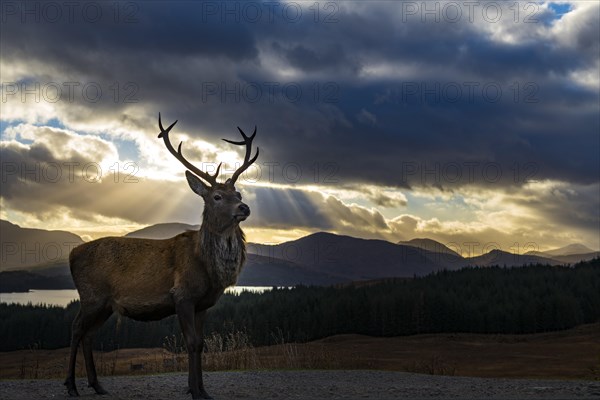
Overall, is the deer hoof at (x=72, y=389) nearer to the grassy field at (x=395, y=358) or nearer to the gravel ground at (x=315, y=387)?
the gravel ground at (x=315, y=387)

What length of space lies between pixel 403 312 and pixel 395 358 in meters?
27.1

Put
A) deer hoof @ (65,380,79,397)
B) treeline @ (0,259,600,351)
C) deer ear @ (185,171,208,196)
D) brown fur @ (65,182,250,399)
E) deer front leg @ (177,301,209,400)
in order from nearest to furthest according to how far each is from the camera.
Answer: deer front leg @ (177,301,209,400)
brown fur @ (65,182,250,399)
deer ear @ (185,171,208,196)
deer hoof @ (65,380,79,397)
treeline @ (0,259,600,351)

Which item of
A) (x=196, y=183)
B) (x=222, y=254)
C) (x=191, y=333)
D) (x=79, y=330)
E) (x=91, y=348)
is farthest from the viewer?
(x=91, y=348)

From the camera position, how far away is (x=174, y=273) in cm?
1138

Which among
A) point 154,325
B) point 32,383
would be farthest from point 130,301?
point 154,325

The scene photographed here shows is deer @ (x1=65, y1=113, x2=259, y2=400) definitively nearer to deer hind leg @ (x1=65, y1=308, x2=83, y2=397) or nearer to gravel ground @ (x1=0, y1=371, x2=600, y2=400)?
deer hind leg @ (x1=65, y1=308, x2=83, y2=397)

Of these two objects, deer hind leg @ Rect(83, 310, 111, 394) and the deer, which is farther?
deer hind leg @ Rect(83, 310, 111, 394)

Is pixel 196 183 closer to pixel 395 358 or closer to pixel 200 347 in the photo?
pixel 200 347

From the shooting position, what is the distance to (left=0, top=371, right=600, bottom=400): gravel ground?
12.4 metres

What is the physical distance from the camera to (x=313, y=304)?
74.8m

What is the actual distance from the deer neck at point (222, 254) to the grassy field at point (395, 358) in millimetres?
6566

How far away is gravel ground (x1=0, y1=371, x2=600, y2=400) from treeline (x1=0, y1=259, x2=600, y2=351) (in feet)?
126

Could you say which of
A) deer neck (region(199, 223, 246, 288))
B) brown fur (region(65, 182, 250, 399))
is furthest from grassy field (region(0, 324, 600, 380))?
deer neck (region(199, 223, 246, 288))

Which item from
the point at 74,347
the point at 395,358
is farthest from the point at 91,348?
the point at 395,358
